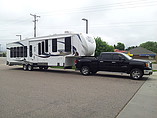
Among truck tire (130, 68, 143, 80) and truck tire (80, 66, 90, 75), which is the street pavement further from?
truck tire (80, 66, 90, 75)

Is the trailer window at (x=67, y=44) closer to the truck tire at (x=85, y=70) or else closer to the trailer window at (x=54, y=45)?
the trailer window at (x=54, y=45)

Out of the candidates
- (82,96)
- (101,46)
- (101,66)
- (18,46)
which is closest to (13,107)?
(82,96)

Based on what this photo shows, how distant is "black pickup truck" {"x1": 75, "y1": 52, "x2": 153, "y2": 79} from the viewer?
10.9 m

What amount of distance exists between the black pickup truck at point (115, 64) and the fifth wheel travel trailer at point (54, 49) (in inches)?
37.2

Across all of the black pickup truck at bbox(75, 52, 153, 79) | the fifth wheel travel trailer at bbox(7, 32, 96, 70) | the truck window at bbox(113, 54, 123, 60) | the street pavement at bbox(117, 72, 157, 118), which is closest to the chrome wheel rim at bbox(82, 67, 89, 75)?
the black pickup truck at bbox(75, 52, 153, 79)

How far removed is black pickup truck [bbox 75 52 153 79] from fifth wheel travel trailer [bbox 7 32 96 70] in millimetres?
946

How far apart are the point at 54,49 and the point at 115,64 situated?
593cm

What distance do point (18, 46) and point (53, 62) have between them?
602 cm

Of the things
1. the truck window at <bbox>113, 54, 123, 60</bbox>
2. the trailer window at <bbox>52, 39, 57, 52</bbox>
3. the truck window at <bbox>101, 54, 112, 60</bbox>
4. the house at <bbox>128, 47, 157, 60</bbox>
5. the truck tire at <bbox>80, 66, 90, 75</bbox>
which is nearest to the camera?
the truck window at <bbox>113, 54, 123, 60</bbox>

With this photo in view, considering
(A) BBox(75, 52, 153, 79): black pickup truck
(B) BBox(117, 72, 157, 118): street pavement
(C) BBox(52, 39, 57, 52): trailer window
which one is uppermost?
(C) BBox(52, 39, 57, 52): trailer window

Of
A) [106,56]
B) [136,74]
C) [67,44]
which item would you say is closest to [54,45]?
[67,44]

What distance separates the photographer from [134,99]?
614 centimetres

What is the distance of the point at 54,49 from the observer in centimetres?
1480

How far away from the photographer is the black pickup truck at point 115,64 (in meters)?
10.9
